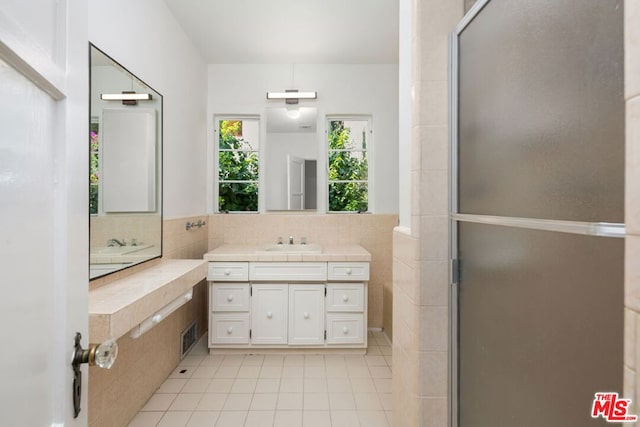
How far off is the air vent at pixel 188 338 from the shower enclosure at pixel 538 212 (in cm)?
231

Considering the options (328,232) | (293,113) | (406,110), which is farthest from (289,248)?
(406,110)

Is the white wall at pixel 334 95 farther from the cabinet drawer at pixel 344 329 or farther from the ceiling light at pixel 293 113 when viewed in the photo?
the cabinet drawer at pixel 344 329

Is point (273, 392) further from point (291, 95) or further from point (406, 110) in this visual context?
point (291, 95)

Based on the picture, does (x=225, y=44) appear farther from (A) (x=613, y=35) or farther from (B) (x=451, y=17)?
(A) (x=613, y=35)

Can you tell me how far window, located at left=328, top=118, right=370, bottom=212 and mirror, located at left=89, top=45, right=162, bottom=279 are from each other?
1.80 m

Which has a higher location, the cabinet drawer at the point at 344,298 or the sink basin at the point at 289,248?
the sink basin at the point at 289,248

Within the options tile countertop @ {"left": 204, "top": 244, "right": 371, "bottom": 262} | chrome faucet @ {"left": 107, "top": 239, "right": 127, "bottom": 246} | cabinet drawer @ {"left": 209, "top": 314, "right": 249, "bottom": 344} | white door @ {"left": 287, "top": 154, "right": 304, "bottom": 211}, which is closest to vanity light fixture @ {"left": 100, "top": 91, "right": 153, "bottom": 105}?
chrome faucet @ {"left": 107, "top": 239, "right": 127, "bottom": 246}

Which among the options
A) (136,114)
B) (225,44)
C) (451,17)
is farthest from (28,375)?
(225,44)

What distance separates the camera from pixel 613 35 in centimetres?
63

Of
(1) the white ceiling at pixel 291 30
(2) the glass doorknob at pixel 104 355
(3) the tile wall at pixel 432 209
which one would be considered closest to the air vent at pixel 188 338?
(3) the tile wall at pixel 432 209

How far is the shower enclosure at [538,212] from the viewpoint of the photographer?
65 centimetres

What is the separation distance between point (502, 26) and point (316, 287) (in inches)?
92.2

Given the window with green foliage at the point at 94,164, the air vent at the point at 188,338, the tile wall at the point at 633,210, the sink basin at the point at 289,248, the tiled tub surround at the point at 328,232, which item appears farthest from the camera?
the tiled tub surround at the point at 328,232

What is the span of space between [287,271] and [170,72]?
6.02 feet
